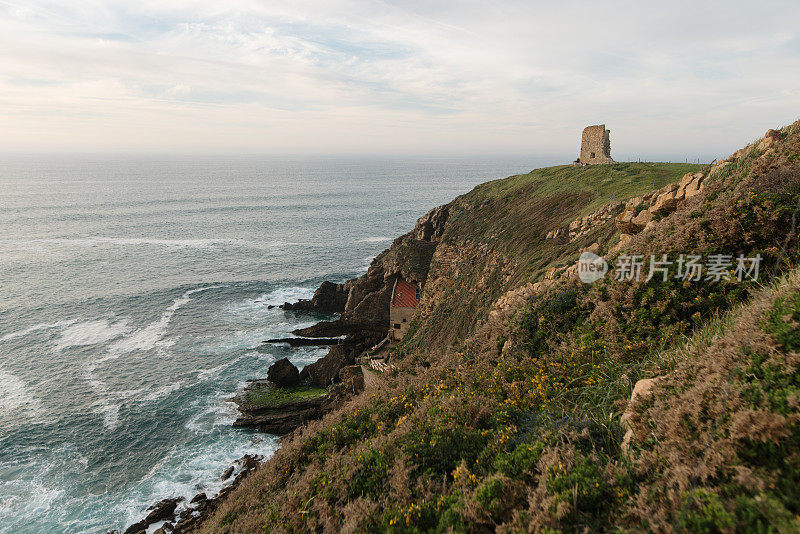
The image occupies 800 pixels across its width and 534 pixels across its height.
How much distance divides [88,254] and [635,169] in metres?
78.4

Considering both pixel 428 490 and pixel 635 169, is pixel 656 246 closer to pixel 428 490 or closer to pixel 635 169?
pixel 428 490

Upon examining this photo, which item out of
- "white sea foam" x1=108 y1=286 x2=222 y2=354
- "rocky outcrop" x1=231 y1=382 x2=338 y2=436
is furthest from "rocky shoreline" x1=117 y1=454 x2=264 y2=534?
"white sea foam" x1=108 y1=286 x2=222 y2=354

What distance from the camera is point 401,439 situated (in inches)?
329

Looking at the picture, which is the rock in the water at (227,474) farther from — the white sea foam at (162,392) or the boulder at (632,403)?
the boulder at (632,403)

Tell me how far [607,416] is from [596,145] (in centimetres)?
4235

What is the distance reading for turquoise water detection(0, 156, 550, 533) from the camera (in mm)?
23891

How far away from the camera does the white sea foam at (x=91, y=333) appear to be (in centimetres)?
3872

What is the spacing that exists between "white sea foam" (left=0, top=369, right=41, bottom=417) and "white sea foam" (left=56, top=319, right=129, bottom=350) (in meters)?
5.18

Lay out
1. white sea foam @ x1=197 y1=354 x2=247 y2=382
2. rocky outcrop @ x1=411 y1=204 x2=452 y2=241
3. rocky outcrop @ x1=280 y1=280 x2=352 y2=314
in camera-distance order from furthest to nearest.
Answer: rocky outcrop @ x1=411 y1=204 x2=452 y2=241 → rocky outcrop @ x1=280 y1=280 x2=352 y2=314 → white sea foam @ x1=197 y1=354 x2=247 y2=382

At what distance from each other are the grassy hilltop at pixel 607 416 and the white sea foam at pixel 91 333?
36.9 meters

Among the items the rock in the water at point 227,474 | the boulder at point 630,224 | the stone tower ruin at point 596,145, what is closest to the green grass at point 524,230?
the stone tower ruin at point 596,145

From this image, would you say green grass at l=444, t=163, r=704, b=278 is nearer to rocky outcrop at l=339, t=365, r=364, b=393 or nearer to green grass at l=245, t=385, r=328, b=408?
rocky outcrop at l=339, t=365, r=364, b=393

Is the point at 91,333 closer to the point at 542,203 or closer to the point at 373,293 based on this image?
the point at 373,293

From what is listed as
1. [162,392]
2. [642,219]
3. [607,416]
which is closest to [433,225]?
[162,392]
